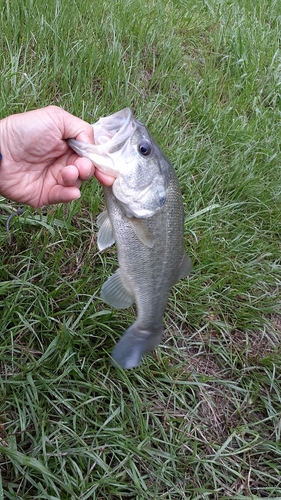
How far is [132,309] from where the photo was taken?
2443 millimetres

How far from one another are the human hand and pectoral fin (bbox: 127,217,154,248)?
156mm

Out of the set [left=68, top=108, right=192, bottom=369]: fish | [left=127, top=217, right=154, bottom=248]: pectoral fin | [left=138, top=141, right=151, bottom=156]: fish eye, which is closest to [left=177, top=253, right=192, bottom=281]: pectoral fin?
[left=68, top=108, right=192, bottom=369]: fish

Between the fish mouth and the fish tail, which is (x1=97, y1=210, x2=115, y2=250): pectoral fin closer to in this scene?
the fish mouth

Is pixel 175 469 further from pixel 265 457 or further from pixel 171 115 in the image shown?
pixel 171 115

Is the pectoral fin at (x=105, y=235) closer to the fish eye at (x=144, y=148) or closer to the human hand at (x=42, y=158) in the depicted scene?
the human hand at (x=42, y=158)

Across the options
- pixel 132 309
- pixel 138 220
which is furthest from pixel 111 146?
pixel 132 309

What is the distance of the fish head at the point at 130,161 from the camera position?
1.60m

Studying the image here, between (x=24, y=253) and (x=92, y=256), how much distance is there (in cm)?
35

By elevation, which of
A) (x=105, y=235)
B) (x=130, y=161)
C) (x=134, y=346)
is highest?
(x=130, y=161)

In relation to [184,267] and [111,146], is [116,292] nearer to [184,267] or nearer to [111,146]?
[184,267]

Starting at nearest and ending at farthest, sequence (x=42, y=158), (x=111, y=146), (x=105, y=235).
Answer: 1. (x=111, y=146)
2. (x=105, y=235)
3. (x=42, y=158)

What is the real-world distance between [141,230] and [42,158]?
54 cm

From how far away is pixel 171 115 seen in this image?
332 cm

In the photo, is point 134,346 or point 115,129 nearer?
point 115,129
